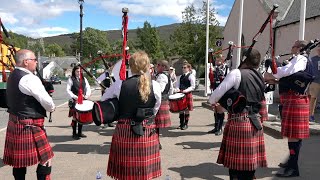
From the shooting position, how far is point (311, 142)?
→ 6.50 metres

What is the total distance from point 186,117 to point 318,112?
187 inches

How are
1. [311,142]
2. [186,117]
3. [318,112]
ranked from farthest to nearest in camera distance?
1. [318,112]
2. [186,117]
3. [311,142]

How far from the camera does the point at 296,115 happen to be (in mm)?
4480

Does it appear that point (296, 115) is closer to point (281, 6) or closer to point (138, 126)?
point (138, 126)

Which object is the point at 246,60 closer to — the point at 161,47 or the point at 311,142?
the point at 311,142

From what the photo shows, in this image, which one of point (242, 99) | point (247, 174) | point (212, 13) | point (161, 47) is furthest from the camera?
point (161, 47)

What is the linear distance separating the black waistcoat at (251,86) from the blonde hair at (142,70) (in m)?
0.96

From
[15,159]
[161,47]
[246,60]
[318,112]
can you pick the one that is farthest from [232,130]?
[161,47]

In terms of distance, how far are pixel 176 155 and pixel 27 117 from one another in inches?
109

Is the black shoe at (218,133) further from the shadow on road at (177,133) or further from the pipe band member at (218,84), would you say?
the shadow on road at (177,133)

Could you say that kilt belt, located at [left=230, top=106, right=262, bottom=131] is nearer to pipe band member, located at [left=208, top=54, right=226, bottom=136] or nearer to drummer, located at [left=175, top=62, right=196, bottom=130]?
pipe band member, located at [left=208, top=54, right=226, bottom=136]

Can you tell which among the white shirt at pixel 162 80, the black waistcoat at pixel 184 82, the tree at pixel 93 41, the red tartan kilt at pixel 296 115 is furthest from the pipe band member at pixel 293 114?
the tree at pixel 93 41

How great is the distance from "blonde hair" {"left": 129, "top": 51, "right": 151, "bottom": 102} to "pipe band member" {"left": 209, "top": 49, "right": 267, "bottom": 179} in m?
0.82

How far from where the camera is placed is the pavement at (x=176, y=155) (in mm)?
4672
